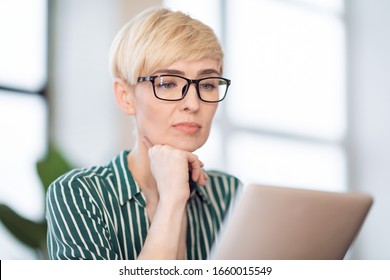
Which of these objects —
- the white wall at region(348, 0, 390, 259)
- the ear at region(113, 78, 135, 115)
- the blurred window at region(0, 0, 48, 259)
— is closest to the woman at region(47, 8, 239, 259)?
the ear at region(113, 78, 135, 115)

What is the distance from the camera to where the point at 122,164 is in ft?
5.19

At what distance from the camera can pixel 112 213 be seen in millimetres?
1496

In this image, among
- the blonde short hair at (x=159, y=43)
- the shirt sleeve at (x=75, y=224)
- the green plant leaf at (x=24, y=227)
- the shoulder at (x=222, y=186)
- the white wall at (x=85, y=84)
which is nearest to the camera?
the shirt sleeve at (x=75, y=224)

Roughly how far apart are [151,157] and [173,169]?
8 cm

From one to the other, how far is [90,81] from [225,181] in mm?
1429

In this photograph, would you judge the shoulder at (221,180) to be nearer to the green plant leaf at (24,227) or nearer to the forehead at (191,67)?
the forehead at (191,67)

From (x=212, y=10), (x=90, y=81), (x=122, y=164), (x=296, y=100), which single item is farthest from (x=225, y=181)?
(x=296, y=100)

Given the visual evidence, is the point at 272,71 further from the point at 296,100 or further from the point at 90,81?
the point at 90,81

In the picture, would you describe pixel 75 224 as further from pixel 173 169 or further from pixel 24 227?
pixel 24 227

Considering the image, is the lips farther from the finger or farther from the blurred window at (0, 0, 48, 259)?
the blurred window at (0, 0, 48, 259)

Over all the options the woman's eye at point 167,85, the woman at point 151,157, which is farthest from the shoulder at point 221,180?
the woman's eye at point 167,85

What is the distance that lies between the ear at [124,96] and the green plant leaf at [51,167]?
926 millimetres

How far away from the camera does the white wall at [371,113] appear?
424 cm

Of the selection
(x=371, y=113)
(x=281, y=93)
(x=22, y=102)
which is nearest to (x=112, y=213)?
(x=22, y=102)
